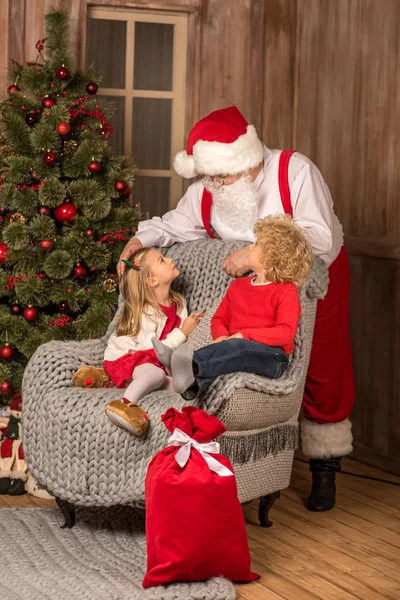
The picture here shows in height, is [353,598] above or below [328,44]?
below

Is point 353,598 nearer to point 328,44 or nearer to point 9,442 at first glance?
point 9,442

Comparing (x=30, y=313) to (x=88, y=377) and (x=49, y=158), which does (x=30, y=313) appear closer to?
(x=49, y=158)

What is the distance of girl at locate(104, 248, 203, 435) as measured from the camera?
10.9 ft

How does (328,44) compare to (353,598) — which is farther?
(328,44)

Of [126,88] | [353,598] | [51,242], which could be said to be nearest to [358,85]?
[126,88]

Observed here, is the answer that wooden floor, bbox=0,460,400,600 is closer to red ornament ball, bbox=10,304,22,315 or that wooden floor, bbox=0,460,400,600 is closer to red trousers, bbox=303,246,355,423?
red trousers, bbox=303,246,355,423

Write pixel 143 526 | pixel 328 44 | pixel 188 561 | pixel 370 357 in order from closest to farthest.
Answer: pixel 188 561
pixel 143 526
pixel 370 357
pixel 328 44

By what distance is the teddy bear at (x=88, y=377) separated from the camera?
3207mm

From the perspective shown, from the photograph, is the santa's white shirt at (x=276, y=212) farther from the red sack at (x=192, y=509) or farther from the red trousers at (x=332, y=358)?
the red sack at (x=192, y=509)

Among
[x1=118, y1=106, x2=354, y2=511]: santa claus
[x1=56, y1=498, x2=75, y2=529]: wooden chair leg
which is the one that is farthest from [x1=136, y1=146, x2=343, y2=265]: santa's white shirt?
[x1=56, y1=498, x2=75, y2=529]: wooden chair leg

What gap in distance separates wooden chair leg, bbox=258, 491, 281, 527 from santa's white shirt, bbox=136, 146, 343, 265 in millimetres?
852

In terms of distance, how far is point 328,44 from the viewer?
14.9 feet

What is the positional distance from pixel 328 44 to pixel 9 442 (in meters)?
2.33

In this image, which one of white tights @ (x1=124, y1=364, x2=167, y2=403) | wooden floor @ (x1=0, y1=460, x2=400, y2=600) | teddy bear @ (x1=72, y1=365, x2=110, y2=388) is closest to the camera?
wooden floor @ (x1=0, y1=460, x2=400, y2=600)
